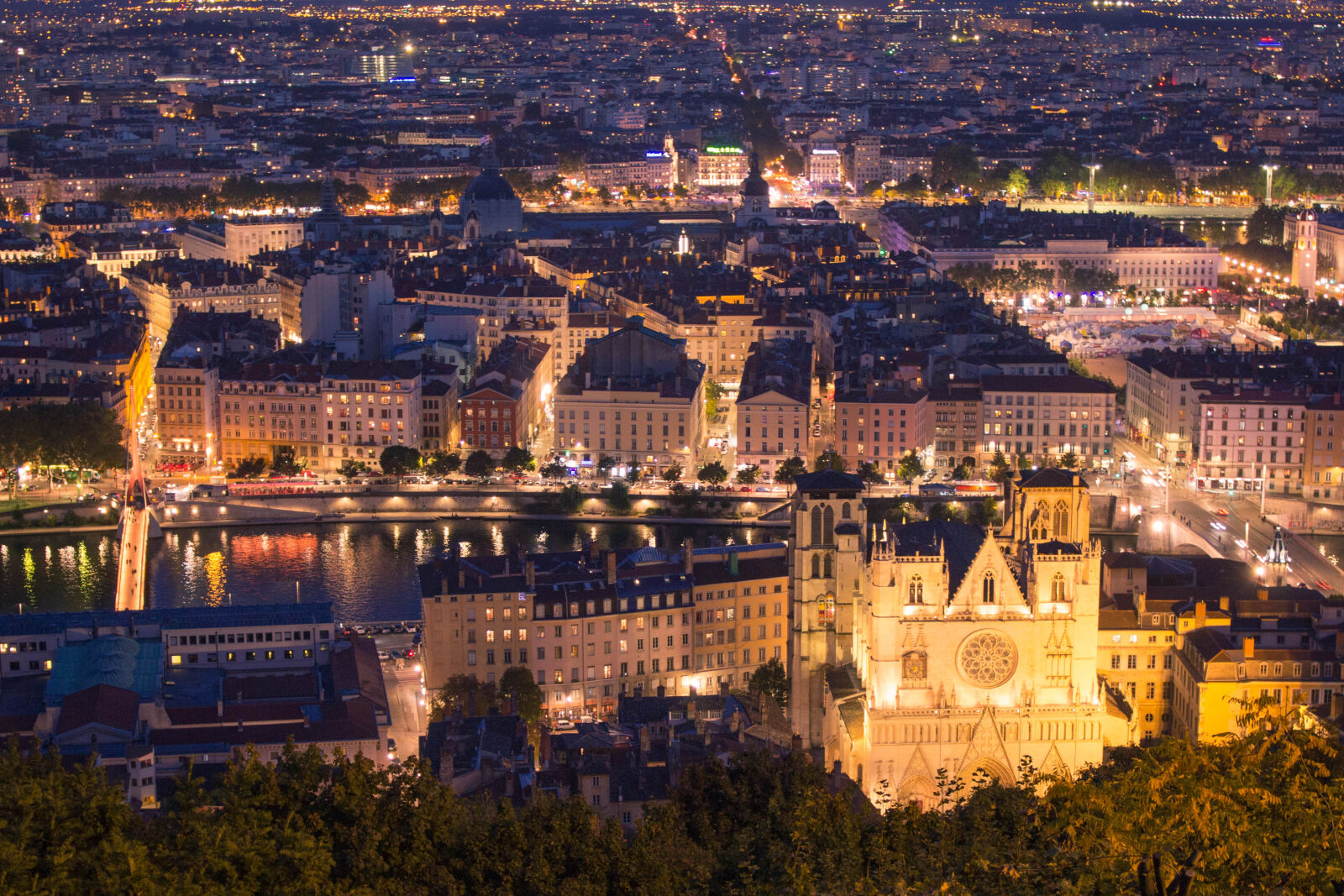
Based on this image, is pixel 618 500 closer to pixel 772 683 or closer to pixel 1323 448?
pixel 1323 448

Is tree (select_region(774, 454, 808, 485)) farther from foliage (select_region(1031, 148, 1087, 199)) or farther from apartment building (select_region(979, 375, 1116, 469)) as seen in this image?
foliage (select_region(1031, 148, 1087, 199))

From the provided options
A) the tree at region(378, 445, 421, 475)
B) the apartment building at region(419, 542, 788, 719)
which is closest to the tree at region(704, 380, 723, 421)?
the tree at region(378, 445, 421, 475)

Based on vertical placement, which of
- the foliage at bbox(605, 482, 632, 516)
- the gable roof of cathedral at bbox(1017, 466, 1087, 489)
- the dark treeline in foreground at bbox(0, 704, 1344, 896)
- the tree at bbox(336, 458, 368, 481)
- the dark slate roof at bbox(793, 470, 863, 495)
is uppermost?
the gable roof of cathedral at bbox(1017, 466, 1087, 489)

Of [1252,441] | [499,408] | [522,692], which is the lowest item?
[522,692]

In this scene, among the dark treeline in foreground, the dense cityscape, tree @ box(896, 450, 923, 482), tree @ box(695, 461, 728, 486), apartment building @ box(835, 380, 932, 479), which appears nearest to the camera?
the dark treeline in foreground

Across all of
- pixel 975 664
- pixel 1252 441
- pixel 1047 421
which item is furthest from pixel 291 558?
pixel 1252 441

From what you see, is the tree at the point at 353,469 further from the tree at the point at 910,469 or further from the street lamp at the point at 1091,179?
the street lamp at the point at 1091,179

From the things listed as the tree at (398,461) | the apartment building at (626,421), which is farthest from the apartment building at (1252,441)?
the tree at (398,461)
